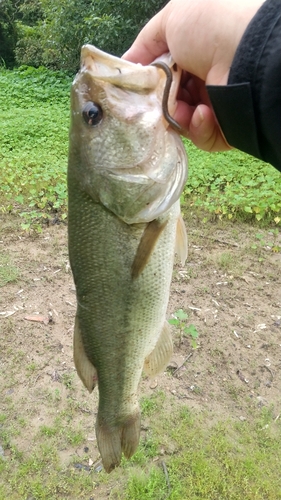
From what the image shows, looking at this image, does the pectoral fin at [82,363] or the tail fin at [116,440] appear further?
the tail fin at [116,440]

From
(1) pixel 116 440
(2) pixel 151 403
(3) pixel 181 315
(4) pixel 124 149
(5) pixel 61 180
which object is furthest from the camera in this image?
(5) pixel 61 180

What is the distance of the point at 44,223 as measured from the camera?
534cm

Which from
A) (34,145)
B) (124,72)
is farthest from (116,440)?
(34,145)

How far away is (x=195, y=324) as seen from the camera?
154 inches

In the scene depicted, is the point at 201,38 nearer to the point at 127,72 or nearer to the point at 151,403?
the point at 127,72

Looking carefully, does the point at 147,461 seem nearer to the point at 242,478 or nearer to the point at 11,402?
the point at 242,478

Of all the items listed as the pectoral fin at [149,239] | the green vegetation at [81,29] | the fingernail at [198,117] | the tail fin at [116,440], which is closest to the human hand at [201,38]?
the fingernail at [198,117]

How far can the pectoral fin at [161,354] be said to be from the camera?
6.11ft

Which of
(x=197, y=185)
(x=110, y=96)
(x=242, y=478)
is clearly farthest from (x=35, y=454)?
(x=197, y=185)

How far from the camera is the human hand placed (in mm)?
1500

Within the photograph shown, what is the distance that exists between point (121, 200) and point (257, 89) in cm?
55

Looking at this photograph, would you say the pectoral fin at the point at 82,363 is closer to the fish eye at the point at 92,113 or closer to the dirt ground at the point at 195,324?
the fish eye at the point at 92,113

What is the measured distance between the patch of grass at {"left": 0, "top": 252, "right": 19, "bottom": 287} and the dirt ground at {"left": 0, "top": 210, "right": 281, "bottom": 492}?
48 millimetres

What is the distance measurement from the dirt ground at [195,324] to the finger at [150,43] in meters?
2.36
